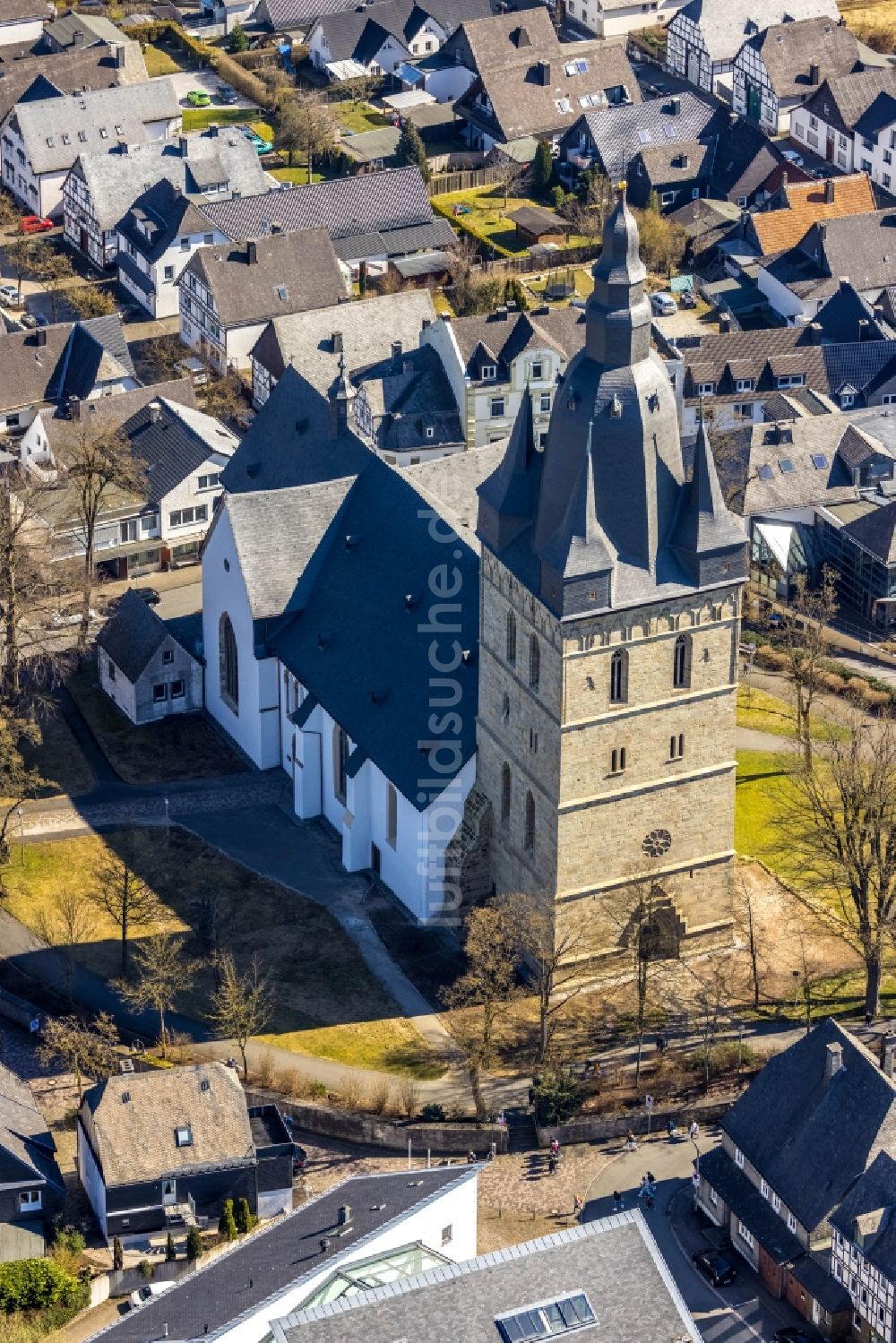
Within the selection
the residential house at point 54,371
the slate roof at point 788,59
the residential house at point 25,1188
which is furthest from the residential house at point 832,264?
the residential house at point 25,1188

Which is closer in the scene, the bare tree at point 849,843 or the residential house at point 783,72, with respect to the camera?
the bare tree at point 849,843

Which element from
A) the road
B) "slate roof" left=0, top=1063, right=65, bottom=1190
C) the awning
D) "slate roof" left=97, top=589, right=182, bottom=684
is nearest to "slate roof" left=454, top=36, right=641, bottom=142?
the awning

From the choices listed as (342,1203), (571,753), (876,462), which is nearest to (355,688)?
(571,753)

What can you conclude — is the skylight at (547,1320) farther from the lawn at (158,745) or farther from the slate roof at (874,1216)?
the lawn at (158,745)

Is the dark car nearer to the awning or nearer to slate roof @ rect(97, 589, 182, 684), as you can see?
slate roof @ rect(97, 589, 182, 684)

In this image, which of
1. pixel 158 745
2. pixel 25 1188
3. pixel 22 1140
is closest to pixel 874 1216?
pixel 25 1188

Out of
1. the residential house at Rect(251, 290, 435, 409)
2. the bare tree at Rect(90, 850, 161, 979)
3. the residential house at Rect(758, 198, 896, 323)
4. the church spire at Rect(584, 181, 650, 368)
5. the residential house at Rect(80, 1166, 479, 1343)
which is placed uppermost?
the church spire at Rect(584, 181, 650, 368)
